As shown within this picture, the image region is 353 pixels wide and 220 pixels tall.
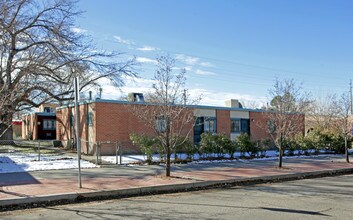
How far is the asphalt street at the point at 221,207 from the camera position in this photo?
7410mm

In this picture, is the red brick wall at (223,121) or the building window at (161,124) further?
the red brick wall at (223,121)

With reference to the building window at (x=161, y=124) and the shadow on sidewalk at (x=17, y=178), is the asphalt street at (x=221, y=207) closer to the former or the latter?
the shadow on sidewalk at (x=17, y=178)

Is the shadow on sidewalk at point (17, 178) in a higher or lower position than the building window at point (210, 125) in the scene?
lower

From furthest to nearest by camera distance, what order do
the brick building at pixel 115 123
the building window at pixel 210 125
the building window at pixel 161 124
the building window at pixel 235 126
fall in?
the building window at pixel 235 126
the building window at pixel 210 125
the brick building at pixel 115 123
the building window at pixel 161 124

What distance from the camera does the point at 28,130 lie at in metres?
47.9

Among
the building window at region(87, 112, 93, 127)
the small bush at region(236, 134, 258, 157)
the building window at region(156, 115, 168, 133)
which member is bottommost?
the small bush at region(236, 134, 258, 157)

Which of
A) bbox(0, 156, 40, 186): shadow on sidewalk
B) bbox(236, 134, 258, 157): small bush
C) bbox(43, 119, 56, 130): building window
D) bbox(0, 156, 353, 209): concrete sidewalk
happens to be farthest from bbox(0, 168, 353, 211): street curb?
bbox(43, 119, 56, 130): building window

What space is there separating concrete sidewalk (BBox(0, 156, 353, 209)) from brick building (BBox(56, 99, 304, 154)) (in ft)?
14.2

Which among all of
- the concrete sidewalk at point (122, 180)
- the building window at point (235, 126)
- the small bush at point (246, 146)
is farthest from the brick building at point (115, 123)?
the concrete sidewalk at point (122, 180)

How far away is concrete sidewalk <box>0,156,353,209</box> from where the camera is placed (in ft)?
30.7

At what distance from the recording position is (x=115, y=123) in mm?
22156

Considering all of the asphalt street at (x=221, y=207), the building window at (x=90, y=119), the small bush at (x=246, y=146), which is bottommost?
the asphalt street at (x=221, y=207)

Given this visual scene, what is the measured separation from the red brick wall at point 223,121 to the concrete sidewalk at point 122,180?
1124cm

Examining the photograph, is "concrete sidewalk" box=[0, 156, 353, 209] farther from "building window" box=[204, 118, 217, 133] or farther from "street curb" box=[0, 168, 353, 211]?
"building window" box=[204, 118, 217, 133]
